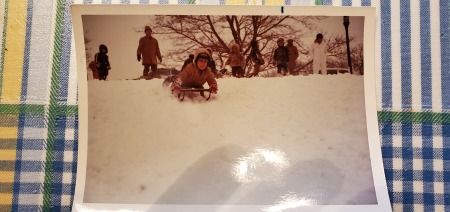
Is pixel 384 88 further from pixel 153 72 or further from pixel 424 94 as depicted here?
pixel 153 72

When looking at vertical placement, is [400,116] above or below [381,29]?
below

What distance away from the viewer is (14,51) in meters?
0.51

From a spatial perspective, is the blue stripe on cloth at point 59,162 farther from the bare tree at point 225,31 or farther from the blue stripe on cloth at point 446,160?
the blue stripe on cloth at point 446,160

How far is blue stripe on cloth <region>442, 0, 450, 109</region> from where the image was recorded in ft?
1.68

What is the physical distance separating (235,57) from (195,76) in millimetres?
49

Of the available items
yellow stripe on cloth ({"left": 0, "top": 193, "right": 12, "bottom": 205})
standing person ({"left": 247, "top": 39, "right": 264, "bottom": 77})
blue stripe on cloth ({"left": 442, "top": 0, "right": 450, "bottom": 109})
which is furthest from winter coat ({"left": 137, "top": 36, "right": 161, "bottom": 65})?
blue stripe on cloth ({"left": 442, "top": 0, "right": 450, "bottom": 109})

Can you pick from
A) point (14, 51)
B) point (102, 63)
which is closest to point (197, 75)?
point (102, 63)

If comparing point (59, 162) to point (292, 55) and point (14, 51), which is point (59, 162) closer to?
point (14, 51)

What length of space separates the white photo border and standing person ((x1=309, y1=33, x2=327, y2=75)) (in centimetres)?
3

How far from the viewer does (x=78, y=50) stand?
19.2 inches

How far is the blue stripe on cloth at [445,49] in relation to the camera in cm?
51

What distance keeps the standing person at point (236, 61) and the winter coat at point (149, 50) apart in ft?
0.26

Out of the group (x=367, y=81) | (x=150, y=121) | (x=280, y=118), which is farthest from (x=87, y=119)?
(x=367, y=81)

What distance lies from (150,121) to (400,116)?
0.93 ft
